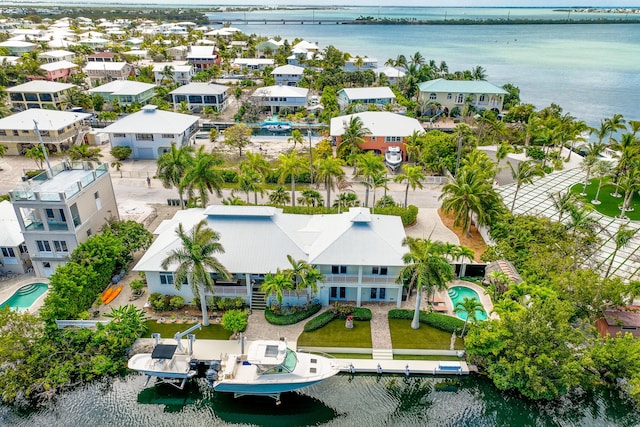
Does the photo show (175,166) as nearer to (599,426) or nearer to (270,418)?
(270,418)

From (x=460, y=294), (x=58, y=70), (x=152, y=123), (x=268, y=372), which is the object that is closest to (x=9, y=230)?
(x=268, y=372)

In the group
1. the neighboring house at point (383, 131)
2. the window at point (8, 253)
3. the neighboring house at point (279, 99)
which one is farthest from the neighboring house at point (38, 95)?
the window at point (8, 253)

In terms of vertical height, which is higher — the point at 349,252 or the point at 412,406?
the point at 349,252

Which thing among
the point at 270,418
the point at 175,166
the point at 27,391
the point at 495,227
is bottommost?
the point at 270,418

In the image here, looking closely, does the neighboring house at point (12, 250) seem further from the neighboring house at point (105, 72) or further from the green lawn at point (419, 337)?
the neighboring house at point (105, 72)

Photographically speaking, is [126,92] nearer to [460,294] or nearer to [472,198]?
[472,198]

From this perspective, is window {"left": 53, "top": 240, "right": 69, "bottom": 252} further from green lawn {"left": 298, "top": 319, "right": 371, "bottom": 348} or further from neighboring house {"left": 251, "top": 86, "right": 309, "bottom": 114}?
neighboring house {"left": 251, "top": 86, "right": 309, "bottom": 114}

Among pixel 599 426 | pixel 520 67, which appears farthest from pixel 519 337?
pixel 520 67
